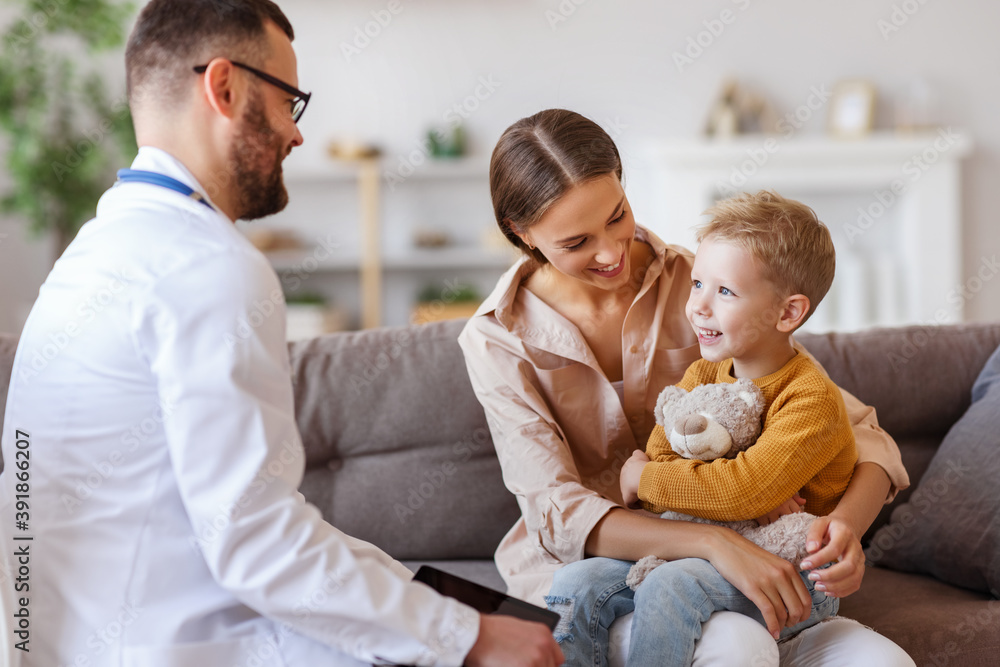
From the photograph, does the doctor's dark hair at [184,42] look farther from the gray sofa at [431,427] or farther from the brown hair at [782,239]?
the gray sofa at [431,427]

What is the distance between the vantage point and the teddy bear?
122 centimetres

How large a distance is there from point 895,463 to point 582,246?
61 cm

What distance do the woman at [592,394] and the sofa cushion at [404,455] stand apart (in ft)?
0.78

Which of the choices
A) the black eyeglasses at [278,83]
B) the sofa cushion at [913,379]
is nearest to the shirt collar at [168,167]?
the black eyeglasses at [278,83]

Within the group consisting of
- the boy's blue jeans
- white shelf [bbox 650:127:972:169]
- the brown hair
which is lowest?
the boy's blue jeans

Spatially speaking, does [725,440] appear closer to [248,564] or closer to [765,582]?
[765,582]

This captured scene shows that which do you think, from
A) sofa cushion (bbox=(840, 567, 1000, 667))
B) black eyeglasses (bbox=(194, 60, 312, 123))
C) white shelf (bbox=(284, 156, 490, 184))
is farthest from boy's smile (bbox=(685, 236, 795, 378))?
white shelf (bbox=(284, 156, 490, 184))

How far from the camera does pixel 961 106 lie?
4.89 m

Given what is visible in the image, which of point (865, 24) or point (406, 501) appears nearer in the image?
point (406, 501)

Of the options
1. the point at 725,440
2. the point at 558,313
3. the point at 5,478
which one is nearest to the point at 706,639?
the point at 725,440

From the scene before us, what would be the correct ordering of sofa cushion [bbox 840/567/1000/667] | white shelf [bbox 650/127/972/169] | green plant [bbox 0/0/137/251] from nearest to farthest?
1. sofa cushion [bbox 840/567/1000/667]
2. green plant [bbox 0/0/137/251]
3. white shelf [bbox 650/127/972/169]

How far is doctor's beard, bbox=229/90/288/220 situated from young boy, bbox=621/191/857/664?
0.64 m

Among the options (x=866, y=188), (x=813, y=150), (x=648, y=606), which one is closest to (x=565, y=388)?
(x=648, y=606)

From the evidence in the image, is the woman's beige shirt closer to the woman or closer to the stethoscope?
the woman
